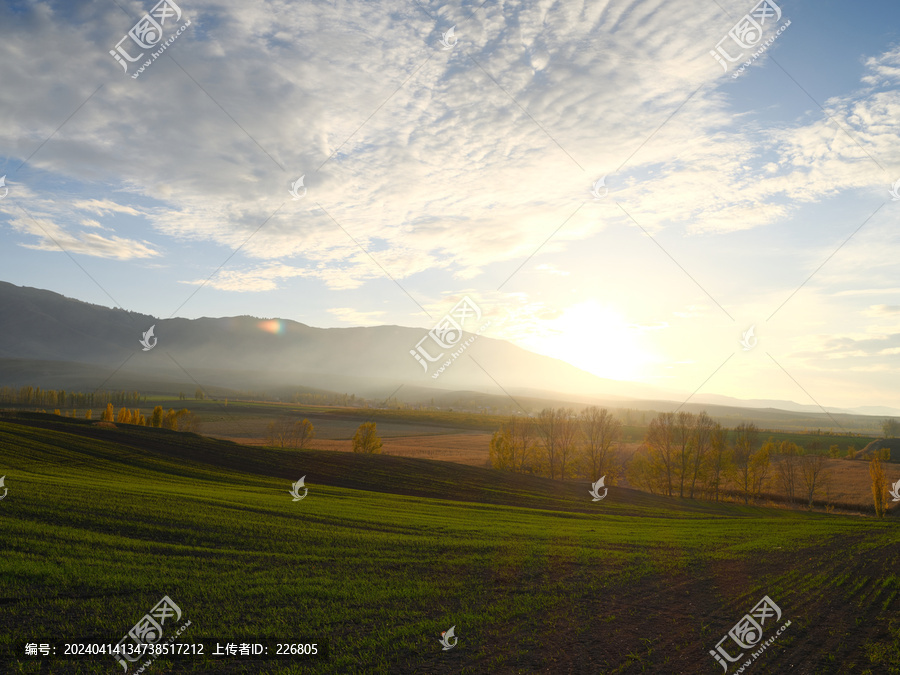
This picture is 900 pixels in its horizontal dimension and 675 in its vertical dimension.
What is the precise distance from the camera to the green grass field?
1190 centimetres

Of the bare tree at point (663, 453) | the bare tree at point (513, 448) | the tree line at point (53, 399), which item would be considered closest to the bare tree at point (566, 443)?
the bare tree at point (513, 448)

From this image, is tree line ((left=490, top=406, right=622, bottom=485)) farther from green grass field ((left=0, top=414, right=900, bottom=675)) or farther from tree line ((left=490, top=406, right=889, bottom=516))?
green grass field ((left=0, top=414, right=900, bottom=675))

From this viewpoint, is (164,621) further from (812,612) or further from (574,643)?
(812,612)

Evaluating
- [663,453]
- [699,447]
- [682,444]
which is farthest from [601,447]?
[699,447]

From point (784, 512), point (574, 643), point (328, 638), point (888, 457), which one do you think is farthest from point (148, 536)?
point (888, 457)

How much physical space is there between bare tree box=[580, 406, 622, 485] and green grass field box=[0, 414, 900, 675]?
158 feet

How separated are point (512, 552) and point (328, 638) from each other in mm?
11430

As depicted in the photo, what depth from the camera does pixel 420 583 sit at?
54.6 feet

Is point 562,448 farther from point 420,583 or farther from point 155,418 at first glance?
point 155,418

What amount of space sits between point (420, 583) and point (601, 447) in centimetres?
7135

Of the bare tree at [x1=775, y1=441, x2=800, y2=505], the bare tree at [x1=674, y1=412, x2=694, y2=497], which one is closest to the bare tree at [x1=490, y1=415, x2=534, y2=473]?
the bare tree at [x1=674, y1=412, x2=694, y2=497]

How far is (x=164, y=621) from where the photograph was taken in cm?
1241

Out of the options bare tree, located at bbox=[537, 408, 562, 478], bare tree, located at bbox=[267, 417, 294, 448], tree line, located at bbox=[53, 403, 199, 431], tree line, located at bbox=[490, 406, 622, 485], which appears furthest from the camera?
bare tree, located at bbox=[267, 417, 294, 448]

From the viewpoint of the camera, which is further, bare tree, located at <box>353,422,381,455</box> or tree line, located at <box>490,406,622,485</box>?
bare tree, located at <box>353,422,381,455</box>
